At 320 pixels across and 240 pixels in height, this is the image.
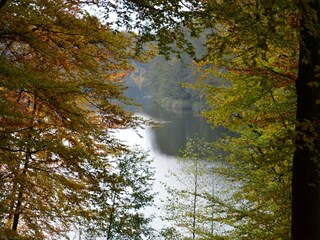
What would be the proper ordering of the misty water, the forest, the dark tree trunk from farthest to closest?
the misty water < the dark tree trunk < the forest

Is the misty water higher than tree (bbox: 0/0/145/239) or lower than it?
higher

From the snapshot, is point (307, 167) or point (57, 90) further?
point (57, 90)

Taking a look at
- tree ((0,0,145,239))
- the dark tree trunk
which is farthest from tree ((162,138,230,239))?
the dark tree trunk

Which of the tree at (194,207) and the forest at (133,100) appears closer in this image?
the forest at (133,100)

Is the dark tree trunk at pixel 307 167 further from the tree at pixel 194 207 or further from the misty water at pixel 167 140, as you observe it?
the misty water at pixel 167 140

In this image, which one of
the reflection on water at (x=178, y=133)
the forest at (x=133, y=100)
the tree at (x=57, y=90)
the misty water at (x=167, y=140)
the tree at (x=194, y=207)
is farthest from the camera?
the reflection on water at (x=178, y=133)

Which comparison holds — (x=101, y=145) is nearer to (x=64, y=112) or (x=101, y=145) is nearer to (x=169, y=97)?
(x=64, y=112)

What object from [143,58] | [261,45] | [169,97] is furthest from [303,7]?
[169,97]

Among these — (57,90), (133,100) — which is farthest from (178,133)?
(57,90)

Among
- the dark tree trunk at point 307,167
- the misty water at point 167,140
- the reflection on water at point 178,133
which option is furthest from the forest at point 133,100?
the reflection on water at point 178,133

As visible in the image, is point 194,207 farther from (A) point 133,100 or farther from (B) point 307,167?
(B) point 307,167

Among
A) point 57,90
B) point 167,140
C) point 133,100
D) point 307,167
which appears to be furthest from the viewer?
point 167,140

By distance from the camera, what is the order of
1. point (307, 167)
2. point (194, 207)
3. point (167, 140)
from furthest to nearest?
point (167, 140) → point (194, 207) → point (307, 167)

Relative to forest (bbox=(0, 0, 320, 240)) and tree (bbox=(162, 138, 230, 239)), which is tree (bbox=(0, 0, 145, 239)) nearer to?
forest (bbox=(0, 0, 320, 240))
